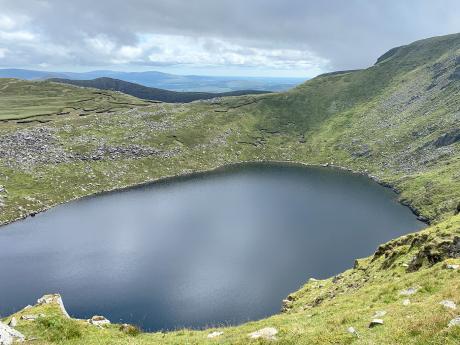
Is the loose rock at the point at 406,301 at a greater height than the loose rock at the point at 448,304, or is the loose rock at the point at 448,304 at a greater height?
the loose rock at the point at 448,304

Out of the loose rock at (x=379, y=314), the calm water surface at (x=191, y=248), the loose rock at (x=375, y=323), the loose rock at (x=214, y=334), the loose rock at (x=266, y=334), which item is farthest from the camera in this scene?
the calm water surface at (x=191, y=248)

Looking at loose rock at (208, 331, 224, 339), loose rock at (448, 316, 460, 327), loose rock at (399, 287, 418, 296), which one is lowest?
loose rock at (208, 331, 224, 339)

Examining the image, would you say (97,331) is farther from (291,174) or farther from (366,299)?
(291,174)

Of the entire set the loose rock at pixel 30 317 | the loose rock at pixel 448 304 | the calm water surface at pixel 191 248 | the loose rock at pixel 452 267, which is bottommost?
the calm water surface at pixel 191 248

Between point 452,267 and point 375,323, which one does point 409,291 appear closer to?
point 452,267

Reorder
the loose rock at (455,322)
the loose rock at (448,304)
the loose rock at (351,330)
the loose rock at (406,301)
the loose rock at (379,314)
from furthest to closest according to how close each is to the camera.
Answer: the loose rock at (406,301), the loose rock at (379,314), the loose rock at (351,330), the loose rock at (448,304), the loose rock at (455,322)

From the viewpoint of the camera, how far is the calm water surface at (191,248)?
78.1 meters

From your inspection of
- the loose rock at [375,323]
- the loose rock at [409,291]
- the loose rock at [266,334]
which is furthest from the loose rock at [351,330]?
the loose rock at [409,291]

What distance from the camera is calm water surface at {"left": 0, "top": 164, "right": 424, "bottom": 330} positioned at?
78.1 meters

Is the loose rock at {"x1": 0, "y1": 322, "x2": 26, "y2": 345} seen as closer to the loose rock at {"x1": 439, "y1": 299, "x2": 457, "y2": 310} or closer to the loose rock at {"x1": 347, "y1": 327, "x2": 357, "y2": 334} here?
the loose rock at {"x1": 347, "y1": 327, "x2": 357, "y2": 334}

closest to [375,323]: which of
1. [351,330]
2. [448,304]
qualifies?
[351,330]

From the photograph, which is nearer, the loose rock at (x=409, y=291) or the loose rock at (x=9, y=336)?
the loose rock at (x=9, y=336)

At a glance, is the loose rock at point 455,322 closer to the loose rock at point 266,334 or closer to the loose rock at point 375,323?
the loose rock at point 375,323

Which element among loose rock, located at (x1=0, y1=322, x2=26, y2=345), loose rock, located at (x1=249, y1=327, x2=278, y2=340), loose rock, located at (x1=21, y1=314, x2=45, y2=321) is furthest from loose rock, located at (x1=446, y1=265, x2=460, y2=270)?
loose rock, located at (x1=21, y1=314, x2=45, y2=321)
